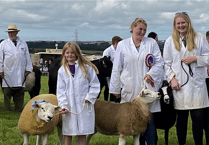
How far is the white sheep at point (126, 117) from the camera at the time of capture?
529 cm

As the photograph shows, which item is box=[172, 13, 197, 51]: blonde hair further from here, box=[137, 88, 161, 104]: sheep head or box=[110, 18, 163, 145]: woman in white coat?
box=[137, 88, 161, 104]: sheep head

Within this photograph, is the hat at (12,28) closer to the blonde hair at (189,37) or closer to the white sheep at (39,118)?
the white sheep at (39,118)

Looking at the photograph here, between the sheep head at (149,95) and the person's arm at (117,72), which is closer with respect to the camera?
the sheep head at (149,95)

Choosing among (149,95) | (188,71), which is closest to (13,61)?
(149,95)

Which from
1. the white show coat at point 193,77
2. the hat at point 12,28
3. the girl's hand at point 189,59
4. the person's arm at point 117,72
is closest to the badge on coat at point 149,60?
the white show coat at point 193,77

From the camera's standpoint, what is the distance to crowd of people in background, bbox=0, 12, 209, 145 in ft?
16.2

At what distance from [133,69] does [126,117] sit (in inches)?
31.1

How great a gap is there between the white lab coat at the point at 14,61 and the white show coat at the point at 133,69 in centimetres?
544

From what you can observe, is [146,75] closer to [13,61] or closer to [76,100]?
[76,100]

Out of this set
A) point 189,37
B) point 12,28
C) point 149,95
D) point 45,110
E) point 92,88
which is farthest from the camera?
point 12,28

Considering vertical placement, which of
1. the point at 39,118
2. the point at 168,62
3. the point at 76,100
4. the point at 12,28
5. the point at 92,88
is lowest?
the point at 39,118

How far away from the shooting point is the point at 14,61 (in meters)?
10.2

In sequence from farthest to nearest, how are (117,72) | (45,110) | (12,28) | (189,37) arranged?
(12,28)
(117,72)
(189,37)
(45,110)

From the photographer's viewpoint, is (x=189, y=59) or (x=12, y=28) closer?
(x=189, y=59)
